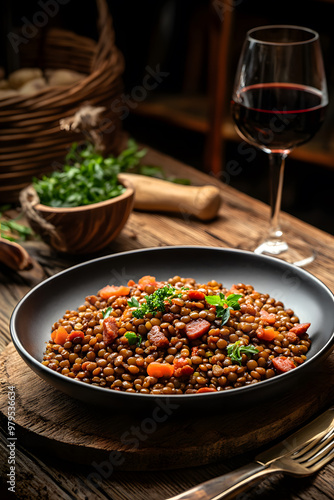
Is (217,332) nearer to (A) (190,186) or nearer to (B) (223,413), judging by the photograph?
(B) (223,413)

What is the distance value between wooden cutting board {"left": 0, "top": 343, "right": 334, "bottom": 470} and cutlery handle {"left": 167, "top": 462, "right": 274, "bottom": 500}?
0.08 m

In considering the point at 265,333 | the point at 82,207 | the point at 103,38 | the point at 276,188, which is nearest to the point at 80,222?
the point at 82,207

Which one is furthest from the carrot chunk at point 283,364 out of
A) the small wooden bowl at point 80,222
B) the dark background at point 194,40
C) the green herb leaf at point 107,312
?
the dark background at point 194,40

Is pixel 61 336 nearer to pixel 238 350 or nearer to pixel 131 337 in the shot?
pixel 131 337

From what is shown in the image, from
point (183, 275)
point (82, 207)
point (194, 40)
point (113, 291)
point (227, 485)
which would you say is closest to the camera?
point (227, 485)

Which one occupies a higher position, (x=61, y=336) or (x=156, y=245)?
(x=61, y=336)

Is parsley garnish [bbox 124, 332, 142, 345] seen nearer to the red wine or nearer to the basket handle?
the red wine

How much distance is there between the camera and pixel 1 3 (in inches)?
87.0

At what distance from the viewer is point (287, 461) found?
0.99 metres

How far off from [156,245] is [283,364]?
0.78 metres

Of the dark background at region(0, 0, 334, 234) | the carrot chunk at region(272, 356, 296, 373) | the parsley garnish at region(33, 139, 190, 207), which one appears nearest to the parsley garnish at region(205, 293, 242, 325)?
the carrot chunk at region(272, 356, 296, 373)

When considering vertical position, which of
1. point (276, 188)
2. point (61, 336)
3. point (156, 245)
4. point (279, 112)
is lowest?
point (156, 245)

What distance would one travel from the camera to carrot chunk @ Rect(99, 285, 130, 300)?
1328 millimetres

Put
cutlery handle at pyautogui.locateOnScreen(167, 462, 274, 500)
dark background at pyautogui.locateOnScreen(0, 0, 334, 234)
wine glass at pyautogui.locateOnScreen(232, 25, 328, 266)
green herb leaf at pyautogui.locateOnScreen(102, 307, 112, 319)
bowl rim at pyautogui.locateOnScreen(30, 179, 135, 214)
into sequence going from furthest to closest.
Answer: dark background at pyautogui.locateOnScreen(0, 0, 334, 234), bowl rim at pyautogui.locateOnScreen(30, 179, 135, 214), wine glass at pyautogui.locateOnScreen(232, 25, 328, 266), green herb leaf at pyautogui.locateOnScreen(102, 307, 112, 319), cutlery handle at pyautogui.locateOnScreen(167, 462, 274, 500)
